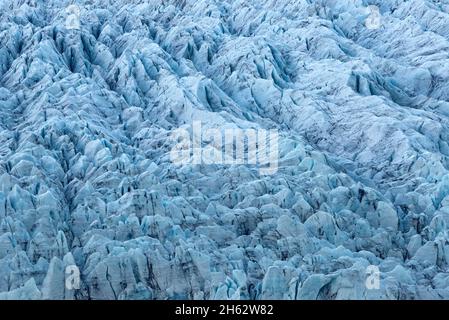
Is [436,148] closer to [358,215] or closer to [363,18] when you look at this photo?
[358,215]

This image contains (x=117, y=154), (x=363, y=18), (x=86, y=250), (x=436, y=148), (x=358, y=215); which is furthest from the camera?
(x=363, y=18)

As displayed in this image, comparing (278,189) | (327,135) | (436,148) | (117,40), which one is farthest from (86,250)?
(117,40)

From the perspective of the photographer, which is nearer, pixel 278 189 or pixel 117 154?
pixel 278 189
